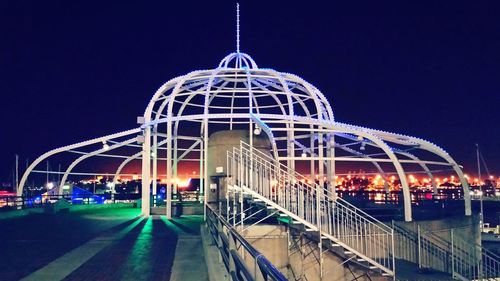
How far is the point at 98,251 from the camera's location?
11.0 metres

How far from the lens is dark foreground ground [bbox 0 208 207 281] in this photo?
8375mm

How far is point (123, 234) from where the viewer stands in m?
14.2

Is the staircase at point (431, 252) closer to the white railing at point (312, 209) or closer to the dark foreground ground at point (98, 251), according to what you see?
the white railing at point (312, 209)

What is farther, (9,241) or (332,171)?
(332,171)

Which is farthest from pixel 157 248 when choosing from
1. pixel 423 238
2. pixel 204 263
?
pixel 423 238

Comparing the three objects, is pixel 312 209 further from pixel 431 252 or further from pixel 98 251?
pixel 98 251

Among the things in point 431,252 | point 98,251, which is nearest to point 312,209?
point 431,252

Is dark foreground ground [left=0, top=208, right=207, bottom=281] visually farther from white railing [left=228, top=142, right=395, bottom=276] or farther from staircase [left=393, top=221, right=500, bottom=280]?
staircase [left=393, top=221, right=500, bottom=280]

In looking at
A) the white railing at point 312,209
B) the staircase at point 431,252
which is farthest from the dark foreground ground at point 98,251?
the staircase at point 431,252

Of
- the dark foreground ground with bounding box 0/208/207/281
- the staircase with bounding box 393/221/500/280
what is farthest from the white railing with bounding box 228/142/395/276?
the dark foreground ground with bounding box 0/208/207/281

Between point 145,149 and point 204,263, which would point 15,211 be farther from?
point 204,263

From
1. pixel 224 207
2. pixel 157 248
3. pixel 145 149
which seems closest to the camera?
pixel 157 248

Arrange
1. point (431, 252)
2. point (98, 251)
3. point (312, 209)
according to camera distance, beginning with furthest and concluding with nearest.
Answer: point (431, 252)
point (312, 209)
point (98, 251)

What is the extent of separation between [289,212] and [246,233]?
2.28 metres
